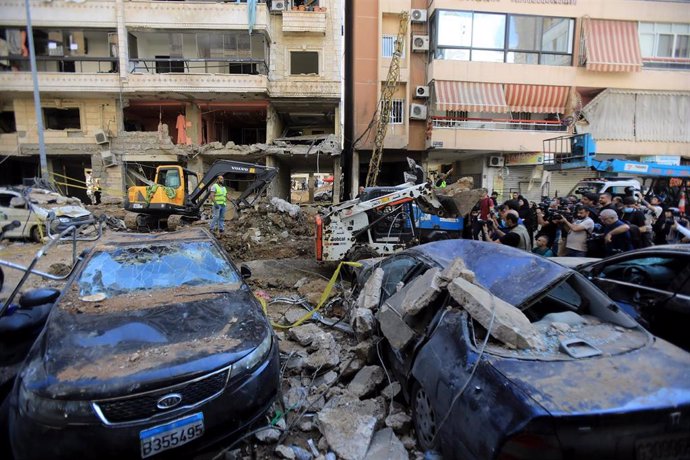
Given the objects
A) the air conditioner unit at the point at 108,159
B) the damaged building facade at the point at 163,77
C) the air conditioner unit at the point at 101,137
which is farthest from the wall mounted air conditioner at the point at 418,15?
the air conditioner unit at the point at 108,159

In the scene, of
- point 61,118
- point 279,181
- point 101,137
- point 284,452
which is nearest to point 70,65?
point 61,118

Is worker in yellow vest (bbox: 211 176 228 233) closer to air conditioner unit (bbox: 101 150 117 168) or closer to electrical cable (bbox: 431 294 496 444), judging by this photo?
air conditioner unit (bbox: 101 150 117 168)

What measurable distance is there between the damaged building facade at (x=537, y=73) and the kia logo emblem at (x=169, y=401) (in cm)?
1849

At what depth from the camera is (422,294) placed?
3.26m

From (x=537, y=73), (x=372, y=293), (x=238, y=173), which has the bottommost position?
(x=372, y=293)

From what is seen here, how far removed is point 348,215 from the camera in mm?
8438

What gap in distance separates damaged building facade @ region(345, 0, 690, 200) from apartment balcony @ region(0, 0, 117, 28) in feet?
42.1

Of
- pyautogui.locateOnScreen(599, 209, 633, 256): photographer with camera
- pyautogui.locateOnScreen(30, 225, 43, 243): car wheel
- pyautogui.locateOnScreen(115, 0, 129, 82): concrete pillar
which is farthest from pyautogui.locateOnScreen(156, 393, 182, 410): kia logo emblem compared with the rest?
pyautogui.locateOnScreen(115, 0, 129, 82): concrete pillar

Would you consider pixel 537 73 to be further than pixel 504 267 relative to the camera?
Yes

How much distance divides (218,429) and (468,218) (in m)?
8.10

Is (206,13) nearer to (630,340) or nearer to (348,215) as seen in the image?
(348,215)

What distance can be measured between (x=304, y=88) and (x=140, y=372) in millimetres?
19764

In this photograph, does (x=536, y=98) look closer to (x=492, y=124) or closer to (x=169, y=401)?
(x=492, y=124)

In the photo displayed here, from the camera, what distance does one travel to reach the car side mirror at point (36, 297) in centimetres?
309
